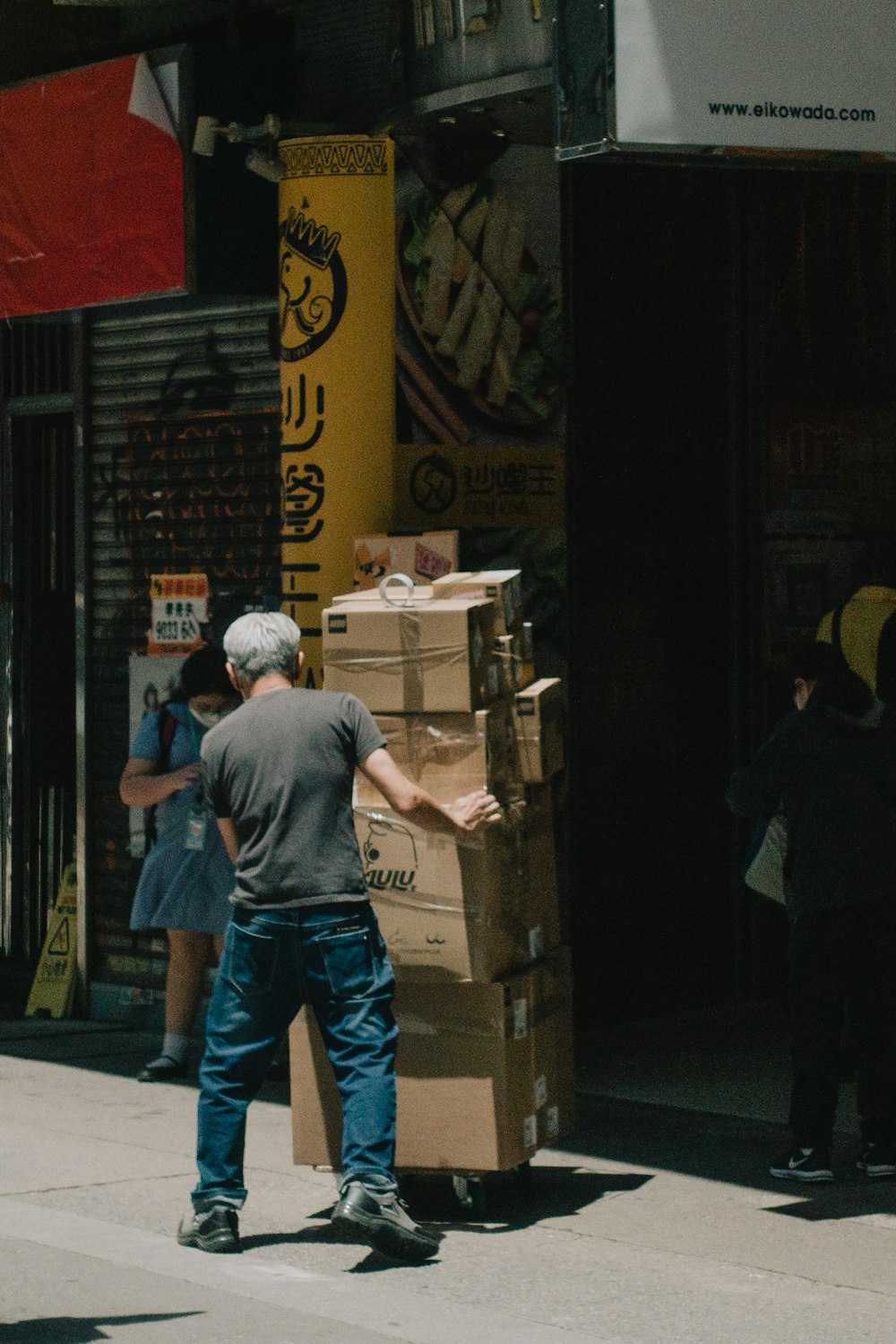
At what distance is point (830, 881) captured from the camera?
710cm

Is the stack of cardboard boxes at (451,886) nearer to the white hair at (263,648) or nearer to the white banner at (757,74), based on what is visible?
the white hair at (263,648)

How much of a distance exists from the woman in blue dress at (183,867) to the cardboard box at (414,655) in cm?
224

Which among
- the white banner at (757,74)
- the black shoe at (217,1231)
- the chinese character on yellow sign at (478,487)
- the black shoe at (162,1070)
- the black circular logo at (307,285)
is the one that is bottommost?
the black shoe at (162,1070)

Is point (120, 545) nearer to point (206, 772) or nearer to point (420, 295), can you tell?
point (420, 295)

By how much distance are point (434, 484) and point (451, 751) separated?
8.21ft

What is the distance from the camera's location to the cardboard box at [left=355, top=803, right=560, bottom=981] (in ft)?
21.7

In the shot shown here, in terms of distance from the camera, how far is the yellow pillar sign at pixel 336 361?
28.6ft

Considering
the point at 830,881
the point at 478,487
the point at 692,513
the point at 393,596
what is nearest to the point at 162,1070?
the point at 478,487

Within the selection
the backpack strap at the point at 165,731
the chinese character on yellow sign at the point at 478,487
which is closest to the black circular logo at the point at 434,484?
the chinese character on yellow sign at the point at 478,487

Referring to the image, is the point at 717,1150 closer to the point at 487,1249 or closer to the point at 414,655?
the point at 487,1249

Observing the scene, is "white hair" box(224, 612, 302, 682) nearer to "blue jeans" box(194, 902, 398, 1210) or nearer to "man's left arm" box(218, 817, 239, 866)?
"man's left arm" box(218, 817, 239, 866)

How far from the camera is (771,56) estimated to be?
696 centimetres

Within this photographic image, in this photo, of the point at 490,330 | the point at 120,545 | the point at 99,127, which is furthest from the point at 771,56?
the point at 120,545

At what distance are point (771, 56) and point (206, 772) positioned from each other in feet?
8.80
